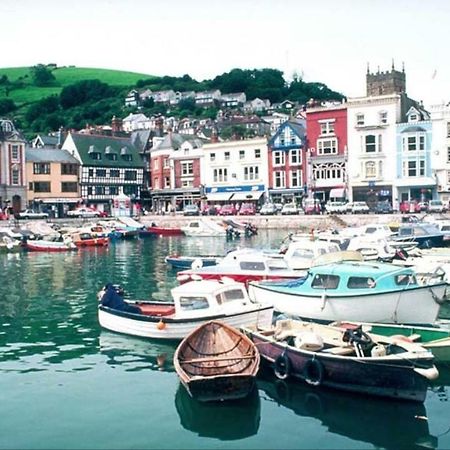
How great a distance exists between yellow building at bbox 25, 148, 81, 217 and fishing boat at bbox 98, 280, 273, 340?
2853 inches

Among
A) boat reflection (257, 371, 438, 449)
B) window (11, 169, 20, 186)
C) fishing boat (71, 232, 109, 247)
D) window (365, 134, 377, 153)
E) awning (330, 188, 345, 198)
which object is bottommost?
boat reflection (257, 371, 438, 449)

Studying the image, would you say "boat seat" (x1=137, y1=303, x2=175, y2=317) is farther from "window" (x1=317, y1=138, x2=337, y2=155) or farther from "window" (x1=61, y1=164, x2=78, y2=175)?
"window" (x1=61, y1=164, x2=78, y2=175)

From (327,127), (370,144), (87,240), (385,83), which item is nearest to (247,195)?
(327,127)

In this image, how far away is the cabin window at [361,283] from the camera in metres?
22.4

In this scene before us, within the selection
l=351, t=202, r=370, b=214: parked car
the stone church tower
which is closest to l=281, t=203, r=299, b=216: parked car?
l=351, t=202, r=370, b=214: parked car

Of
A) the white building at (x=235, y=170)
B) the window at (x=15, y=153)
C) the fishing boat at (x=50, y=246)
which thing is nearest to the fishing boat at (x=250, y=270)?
the fishing boat at (x=50, y=246)

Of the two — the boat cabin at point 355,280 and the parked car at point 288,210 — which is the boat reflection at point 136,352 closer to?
the boat cabin at point 355,280

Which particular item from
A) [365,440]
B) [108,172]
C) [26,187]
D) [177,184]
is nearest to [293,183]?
[177,184]

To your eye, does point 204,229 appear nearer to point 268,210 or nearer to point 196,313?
point 268,210

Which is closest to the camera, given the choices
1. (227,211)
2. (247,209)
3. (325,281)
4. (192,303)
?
(192,303)

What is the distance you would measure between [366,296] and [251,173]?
71.4m

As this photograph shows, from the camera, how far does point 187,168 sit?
9838cm

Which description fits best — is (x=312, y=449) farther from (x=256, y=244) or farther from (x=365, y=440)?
(x=256, y=244)

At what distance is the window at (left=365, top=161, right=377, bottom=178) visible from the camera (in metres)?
82.4
